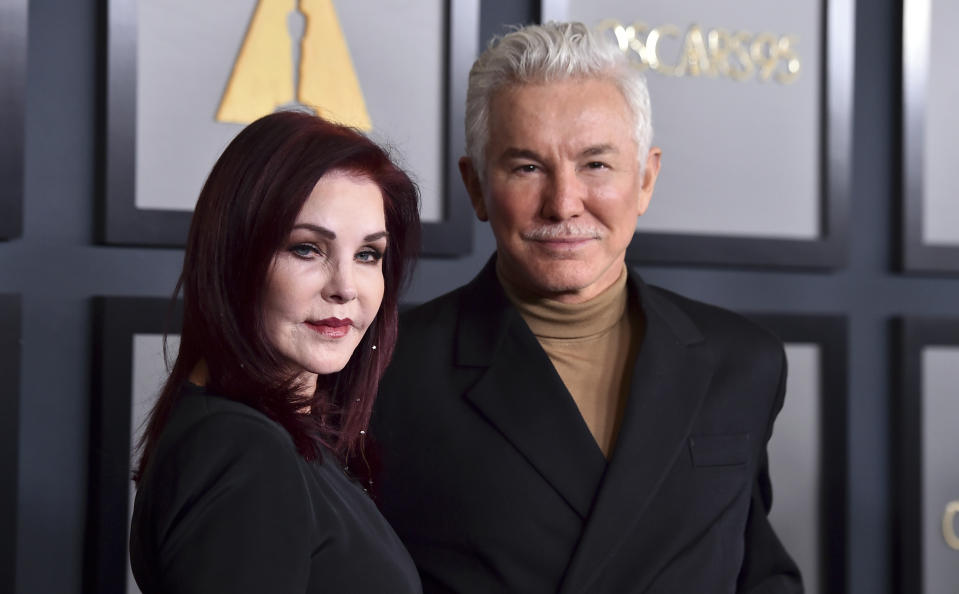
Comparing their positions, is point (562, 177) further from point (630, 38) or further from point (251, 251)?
point (630, 38)

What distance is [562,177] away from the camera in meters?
1.21

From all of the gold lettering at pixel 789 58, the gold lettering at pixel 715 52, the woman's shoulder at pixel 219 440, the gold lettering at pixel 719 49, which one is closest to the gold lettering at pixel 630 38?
the gold lettering at pixel 715 52

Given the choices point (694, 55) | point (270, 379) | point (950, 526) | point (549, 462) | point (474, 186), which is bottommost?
point (950, 526)

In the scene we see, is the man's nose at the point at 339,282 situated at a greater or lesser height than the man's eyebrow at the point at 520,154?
lesser

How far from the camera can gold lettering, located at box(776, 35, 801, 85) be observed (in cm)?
189

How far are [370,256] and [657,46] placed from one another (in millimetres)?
991

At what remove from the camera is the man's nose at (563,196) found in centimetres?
120

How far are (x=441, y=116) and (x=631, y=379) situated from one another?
0.61 meters

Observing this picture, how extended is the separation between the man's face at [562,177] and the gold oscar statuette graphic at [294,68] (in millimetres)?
433

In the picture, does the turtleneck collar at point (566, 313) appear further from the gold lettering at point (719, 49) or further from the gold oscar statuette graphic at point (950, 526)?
the gold oscar statuette graphic at point (950, 526)

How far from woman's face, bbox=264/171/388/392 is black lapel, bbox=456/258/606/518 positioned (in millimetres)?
335

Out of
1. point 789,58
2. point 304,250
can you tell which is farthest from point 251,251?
point 789,58

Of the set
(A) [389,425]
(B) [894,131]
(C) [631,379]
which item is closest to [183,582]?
(A) [389,425]

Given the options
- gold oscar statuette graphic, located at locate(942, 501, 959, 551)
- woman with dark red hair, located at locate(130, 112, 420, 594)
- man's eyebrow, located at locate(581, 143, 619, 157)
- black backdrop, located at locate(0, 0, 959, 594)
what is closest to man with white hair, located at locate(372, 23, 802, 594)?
man's eyebrow, located at locate(581, 143, 619, 157)
